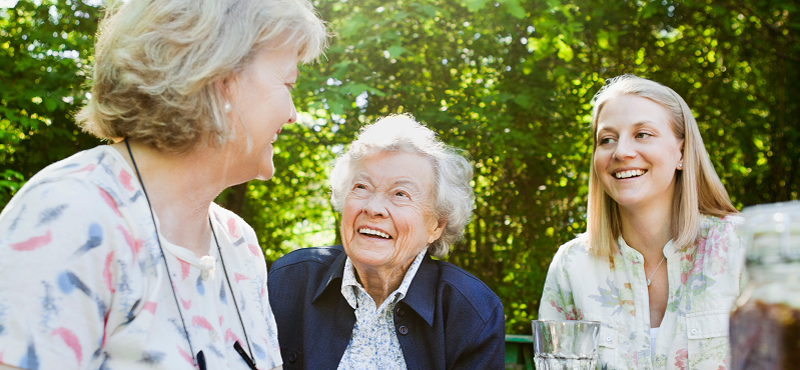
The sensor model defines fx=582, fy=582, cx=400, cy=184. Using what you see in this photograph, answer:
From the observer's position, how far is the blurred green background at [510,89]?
160 inches

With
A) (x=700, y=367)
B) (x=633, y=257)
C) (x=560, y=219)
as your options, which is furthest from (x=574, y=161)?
(x=700, y=367)

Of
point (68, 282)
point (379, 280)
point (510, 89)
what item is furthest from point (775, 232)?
point (510, 89)

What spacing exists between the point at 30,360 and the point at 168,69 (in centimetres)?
62

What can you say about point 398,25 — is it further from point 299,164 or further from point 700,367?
point 700,367

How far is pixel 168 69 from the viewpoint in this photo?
125cm

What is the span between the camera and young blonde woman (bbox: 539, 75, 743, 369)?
2.07 meters

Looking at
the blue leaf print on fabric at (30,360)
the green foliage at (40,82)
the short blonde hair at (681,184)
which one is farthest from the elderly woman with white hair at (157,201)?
the green foliage at (40,82)

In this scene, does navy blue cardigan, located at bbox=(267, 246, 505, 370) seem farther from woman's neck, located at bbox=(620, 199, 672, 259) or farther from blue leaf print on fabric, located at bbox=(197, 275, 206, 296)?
blue leaf print on fabric, located at bbox=(197, 275, 206, 296)

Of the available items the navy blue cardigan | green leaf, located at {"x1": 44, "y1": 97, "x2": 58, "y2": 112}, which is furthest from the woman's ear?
green leaf, located at {"x1": 44, "y1": 97, "x2": 58, "y2": 112}

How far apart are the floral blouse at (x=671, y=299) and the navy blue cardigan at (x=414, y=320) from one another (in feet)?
1.26

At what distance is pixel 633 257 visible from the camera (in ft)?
7.48

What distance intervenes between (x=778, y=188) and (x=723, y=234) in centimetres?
342

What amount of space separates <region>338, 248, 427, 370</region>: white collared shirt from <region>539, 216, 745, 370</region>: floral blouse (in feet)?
2.30

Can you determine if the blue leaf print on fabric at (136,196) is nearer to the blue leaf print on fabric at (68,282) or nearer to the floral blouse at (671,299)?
the blue leaf print on fabric at (68,282)
